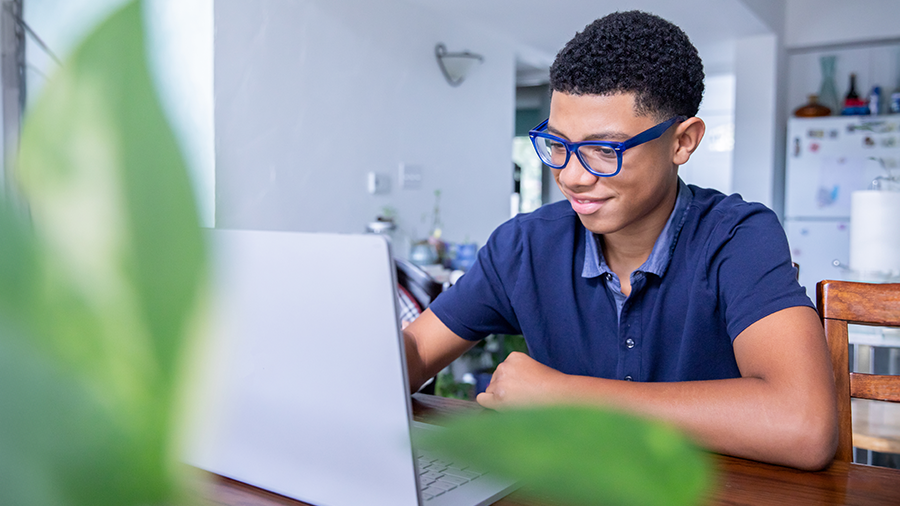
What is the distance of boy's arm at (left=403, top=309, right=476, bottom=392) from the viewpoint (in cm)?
119

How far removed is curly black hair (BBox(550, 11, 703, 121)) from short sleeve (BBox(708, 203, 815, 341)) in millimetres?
207

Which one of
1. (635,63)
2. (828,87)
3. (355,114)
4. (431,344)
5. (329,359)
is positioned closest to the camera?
(329,359)

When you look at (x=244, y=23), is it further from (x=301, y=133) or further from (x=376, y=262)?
(x=376, y=262)

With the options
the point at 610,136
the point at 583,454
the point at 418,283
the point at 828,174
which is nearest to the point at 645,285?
the point at 610,136

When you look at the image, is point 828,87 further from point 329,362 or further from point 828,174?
point 329,362

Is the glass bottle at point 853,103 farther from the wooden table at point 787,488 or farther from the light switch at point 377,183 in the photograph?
the wooden table at point 787,488

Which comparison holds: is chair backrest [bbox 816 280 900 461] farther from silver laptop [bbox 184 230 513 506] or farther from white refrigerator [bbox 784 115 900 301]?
white refrigerator [bbox 784 115 900 301]

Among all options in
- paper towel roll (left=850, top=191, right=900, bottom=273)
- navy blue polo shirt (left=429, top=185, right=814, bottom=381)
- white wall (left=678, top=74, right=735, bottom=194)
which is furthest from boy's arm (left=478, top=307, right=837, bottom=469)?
white wall (left=678, top=74, right=735, bottom=194)

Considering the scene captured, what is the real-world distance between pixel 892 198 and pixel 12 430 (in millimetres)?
2902

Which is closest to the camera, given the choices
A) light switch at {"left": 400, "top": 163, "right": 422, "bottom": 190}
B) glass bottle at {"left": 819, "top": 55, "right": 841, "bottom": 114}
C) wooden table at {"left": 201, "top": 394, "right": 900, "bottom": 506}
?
wooden table at {"left": 201, "top": 394, "right": 900, "bottom": 506}

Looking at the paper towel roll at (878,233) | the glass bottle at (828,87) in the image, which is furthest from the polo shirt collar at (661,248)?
the glass bottle at (828,87)

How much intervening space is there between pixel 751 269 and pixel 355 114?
2.55 meters

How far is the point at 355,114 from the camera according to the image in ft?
10.8

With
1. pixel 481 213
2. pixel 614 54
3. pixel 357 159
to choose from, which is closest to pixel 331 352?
pixel 614 54
